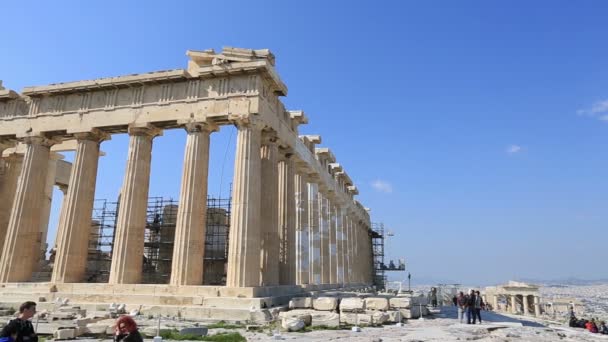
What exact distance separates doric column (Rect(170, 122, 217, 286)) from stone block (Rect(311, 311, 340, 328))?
6.26m

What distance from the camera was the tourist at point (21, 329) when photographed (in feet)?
19.4

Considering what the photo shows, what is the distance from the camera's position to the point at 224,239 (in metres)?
30.7

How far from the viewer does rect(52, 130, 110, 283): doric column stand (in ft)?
67.5

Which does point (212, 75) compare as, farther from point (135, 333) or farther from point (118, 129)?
point (135, 333)

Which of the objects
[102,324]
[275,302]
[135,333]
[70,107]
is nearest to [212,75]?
[70,107]

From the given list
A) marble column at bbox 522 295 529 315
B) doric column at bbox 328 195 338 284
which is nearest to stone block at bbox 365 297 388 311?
doric column at bbox 328 195 338 284

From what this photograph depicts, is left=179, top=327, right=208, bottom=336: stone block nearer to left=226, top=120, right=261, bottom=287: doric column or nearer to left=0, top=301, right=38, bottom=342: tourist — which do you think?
left=226, top=120, right=261, bottom=287: doric column

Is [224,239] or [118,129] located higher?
[118,129]

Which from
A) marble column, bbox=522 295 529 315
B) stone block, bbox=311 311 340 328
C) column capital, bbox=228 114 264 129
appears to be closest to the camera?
stone block, bbox=311 311 340 328

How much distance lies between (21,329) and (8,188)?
2337cm

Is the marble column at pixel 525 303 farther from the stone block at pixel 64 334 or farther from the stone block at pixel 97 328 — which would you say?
the stone block at pixel 64 334

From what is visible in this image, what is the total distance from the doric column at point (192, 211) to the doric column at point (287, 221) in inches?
186

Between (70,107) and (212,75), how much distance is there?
8.39 m

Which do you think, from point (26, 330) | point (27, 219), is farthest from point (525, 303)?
point (26, 330)
